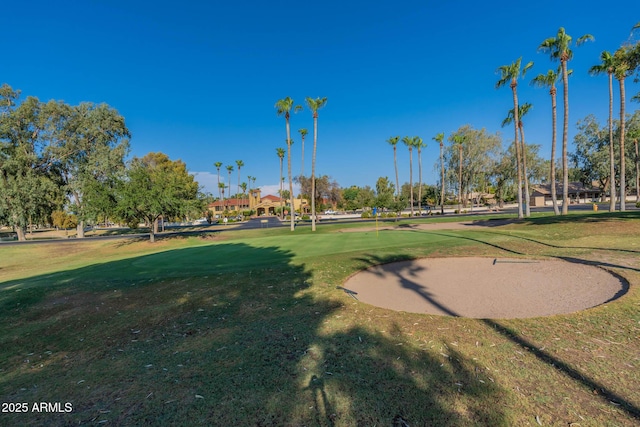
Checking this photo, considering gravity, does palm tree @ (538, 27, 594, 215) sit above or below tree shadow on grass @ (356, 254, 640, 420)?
above

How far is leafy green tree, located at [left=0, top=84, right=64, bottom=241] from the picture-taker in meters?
31.9

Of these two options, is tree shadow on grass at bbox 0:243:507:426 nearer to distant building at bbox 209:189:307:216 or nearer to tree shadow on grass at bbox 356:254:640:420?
tree shadow on grass at bbox 356:254:640:420

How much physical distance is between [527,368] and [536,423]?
1.20 m

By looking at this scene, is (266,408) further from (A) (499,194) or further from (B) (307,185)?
(A) (499,194)

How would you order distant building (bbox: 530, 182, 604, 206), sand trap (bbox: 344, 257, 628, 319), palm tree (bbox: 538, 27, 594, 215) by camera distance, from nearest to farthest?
sand trap (bbox: 344, 257, 628, 319)
palm tree (bbox: 538, 27, 594, 215)
distant building (bbox: 530, 182, 604, 206)

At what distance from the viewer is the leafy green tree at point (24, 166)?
3190cm

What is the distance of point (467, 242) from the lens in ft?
52.2

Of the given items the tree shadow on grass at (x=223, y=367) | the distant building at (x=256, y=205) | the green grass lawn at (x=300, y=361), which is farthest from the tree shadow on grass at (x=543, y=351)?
the distant building at (x=256, y=205)

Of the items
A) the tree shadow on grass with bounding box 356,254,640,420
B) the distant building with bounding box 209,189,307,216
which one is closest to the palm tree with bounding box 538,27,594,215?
the tree shadow on grass with bounding box 356,254,640,420

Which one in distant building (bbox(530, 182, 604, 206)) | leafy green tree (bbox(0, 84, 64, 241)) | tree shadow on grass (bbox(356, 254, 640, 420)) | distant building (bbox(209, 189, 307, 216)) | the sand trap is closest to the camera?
tree shadow on grass (bbox(356, 254, 640, 420))

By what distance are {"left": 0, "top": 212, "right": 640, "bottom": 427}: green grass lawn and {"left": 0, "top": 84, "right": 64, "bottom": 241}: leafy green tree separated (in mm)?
Result: 34429

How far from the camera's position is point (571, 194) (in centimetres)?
7356

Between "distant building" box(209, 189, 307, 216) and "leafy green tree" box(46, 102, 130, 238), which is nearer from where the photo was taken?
"leafy green tree" box(46, 102, 130, 238)

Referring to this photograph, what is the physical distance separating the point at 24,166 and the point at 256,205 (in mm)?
64655
